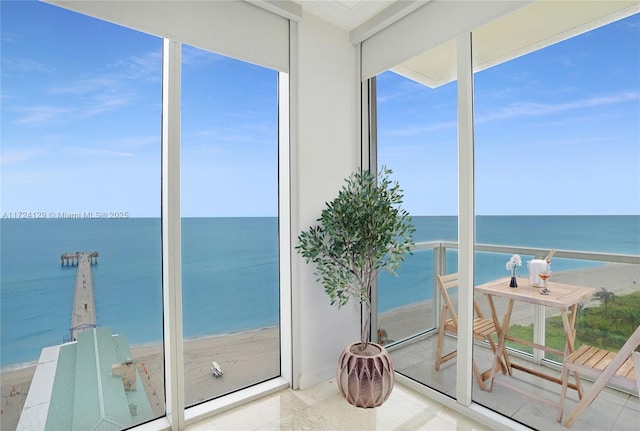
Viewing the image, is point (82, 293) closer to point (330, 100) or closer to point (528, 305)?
point (330, 100)

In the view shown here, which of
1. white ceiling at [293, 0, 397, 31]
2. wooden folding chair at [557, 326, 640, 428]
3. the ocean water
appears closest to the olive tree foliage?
the ocean water

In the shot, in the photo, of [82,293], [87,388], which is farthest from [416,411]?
[82,293]

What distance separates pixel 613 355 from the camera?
171cm

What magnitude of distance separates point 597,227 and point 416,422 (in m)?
1.54

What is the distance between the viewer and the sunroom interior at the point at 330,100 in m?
1.99

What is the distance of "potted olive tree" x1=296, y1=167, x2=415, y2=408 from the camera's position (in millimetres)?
2209

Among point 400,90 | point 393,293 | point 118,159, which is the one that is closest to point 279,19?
point 400,90

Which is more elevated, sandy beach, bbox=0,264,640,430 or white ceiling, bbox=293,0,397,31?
white ceiling, bbox=293,0,397,31

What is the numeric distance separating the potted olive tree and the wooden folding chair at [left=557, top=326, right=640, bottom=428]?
1000 millimetres

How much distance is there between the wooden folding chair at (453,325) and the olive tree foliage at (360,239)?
1.30 ft

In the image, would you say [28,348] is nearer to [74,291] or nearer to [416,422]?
[74,291]

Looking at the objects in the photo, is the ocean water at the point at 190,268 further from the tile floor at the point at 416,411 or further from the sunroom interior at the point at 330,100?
the tile floor at the point at 416,411

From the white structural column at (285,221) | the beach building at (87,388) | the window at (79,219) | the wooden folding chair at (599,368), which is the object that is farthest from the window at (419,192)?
the beach building at (87,388)

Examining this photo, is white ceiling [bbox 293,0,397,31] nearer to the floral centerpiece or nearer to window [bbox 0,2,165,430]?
window [bbox 0,2,165,430]
